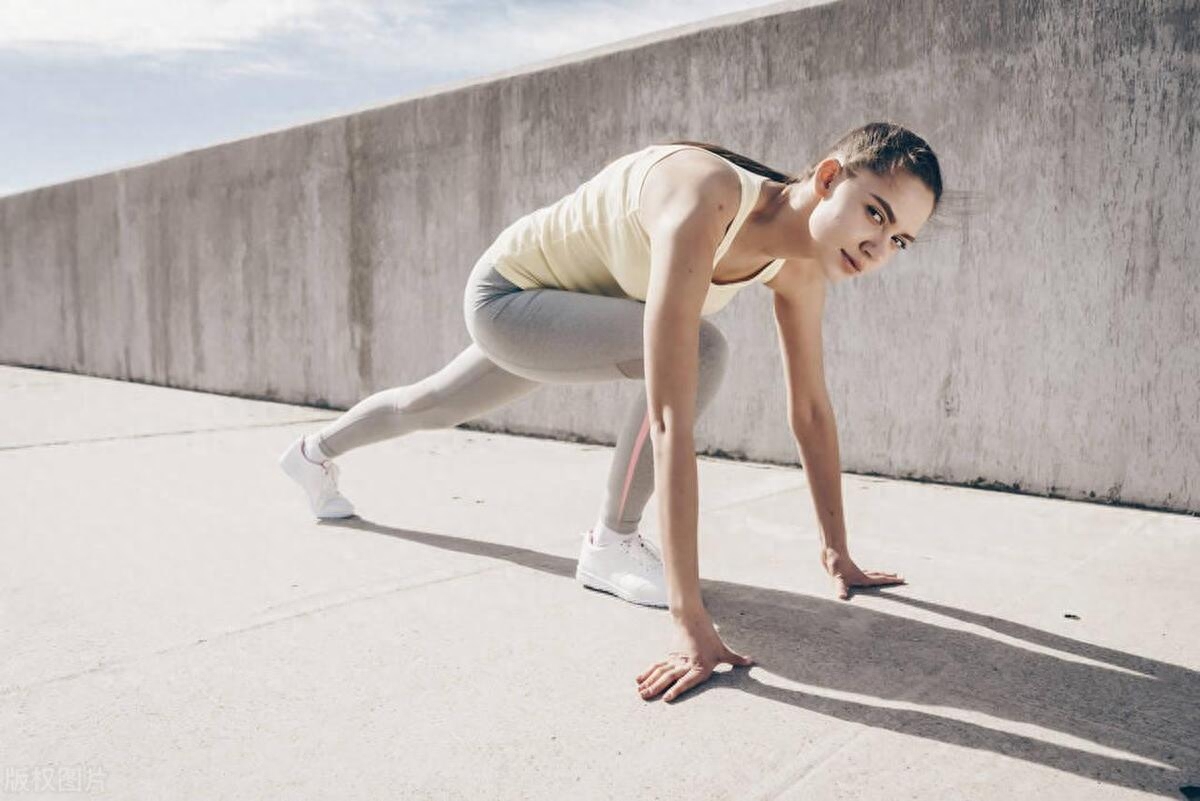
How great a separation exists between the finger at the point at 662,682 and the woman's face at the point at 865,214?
0.79 m

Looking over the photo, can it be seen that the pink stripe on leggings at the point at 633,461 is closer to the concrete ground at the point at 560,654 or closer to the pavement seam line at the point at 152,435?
the concrete ground at the point at 560,654

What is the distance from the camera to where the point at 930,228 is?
132 inches

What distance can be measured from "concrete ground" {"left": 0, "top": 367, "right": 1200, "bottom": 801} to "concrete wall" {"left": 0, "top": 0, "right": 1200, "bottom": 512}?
1.06 feet

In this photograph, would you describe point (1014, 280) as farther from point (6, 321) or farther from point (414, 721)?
point (6, 321)

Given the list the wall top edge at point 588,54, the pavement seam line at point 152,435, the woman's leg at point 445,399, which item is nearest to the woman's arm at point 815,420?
the woman's leg at point 445,399

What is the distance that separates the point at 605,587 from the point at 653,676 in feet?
1.88

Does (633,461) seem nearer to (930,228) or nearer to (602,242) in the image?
(602,242)

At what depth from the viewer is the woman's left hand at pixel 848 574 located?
Answer: 2258 mm

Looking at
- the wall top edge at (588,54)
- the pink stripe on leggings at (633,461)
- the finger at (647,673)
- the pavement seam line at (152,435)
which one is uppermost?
the wall top edge at (588,54)

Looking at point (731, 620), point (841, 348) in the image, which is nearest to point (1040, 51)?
point (841, 348)

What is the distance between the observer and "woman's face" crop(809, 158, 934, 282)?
1776mm

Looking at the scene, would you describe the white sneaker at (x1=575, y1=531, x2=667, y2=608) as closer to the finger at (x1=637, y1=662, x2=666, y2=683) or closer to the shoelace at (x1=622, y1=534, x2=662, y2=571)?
the shoelace at (x1=622, y1=534, x2=662, y2=571)

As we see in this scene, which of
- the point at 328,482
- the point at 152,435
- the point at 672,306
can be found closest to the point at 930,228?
the point at 672,306

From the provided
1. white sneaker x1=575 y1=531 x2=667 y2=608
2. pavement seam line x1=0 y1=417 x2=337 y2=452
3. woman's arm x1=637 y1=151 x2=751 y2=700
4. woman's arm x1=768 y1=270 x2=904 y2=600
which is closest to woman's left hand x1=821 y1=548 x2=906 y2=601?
woman's arm x1=768 y1=270 x2=904 y2=600
